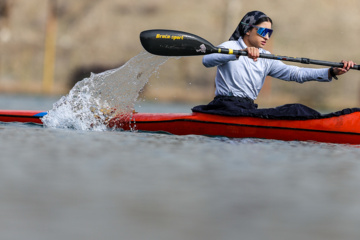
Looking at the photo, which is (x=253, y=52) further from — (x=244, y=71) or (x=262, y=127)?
(x=262, y=127)

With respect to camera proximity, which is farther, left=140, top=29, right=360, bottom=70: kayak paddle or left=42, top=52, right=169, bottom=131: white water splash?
left=42, top=52, right=169, bottom=131: white water splash

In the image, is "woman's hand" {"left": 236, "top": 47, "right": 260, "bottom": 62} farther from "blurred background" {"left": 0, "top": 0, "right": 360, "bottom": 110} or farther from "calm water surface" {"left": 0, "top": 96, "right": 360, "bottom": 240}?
"blurred background" {"left": 0, "top": 0, "right": 360, "bottom": 110}

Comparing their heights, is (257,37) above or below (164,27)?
below

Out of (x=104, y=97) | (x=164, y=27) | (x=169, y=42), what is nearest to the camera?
(x=169, y=42)

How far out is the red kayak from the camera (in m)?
5.17

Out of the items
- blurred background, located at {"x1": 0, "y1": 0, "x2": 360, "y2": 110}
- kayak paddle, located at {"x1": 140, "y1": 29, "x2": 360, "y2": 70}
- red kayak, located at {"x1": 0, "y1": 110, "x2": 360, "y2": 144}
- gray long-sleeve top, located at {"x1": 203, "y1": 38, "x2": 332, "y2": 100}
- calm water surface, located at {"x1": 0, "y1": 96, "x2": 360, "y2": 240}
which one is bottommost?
calm water surface, located at {"x1": 0, "y1": 96, "x2": 360, "y2": 240}

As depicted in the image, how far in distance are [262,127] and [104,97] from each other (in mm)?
1692

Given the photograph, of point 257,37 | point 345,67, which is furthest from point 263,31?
point 345,67

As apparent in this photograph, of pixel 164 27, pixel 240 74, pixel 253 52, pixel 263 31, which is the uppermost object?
pixel 164 27

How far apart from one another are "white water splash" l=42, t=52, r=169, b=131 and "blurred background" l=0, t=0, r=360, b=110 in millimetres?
17496

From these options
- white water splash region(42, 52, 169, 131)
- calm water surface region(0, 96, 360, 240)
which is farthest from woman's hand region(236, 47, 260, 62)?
white water splash region(42, 52, 169, 131)

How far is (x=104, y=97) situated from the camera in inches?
242

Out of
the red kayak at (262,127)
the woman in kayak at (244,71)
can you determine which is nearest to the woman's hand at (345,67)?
the woman in kayak at (244,71)

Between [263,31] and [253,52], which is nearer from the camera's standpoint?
[253,52]
